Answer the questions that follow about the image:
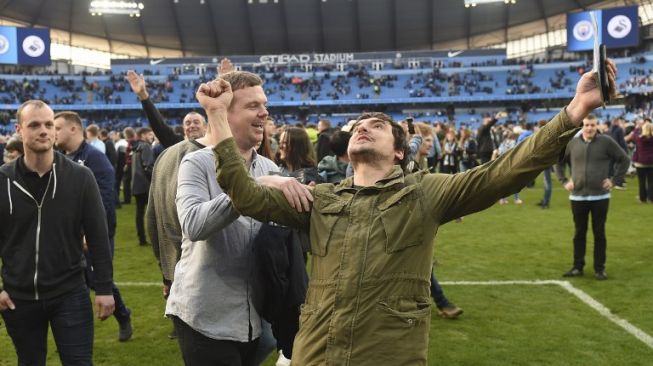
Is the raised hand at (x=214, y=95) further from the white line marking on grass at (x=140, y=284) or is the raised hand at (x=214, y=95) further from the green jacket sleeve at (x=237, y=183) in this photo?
the white line marking on grass at (x=140, y=284)

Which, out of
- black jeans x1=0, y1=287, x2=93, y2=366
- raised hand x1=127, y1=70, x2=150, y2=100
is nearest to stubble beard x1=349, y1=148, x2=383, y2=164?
black jeans x1=0, y1=287, x2=93, y2=366

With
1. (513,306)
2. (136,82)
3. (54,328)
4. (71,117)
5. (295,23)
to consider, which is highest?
(295,23)

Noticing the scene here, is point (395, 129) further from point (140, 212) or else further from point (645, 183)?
point (645, 183)

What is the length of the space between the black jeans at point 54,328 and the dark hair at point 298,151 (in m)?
2.23

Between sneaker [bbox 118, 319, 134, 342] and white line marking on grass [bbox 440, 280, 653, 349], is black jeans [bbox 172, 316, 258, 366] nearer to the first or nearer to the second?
sneaker [bbox 118, 319, 134, 342]

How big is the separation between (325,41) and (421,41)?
10.6 m

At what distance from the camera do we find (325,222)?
7.57ft

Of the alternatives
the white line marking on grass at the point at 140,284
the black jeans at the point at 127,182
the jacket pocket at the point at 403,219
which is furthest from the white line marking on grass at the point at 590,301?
the black jeans at the point at 127,182

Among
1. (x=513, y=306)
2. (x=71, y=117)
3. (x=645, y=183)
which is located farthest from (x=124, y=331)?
(x=645, y=183)

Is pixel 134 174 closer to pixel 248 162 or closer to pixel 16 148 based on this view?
pixel 16 148

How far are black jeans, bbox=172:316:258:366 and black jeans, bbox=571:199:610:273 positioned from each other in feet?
18.8

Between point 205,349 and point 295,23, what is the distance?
6128cm

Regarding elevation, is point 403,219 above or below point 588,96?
below

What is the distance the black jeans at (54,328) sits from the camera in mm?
3189
